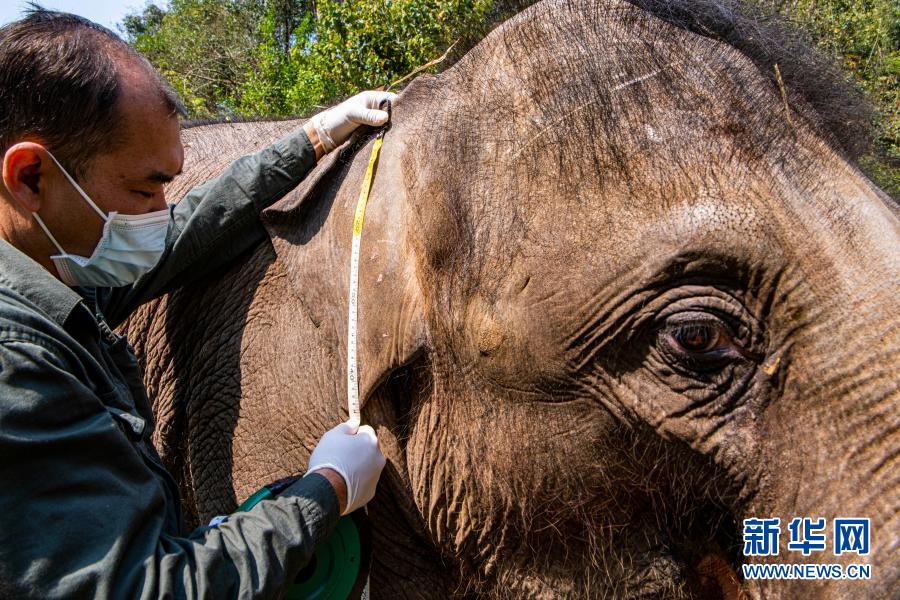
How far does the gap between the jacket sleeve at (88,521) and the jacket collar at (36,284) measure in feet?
0.56

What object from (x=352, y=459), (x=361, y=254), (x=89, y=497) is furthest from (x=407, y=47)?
(x=89, y=497)

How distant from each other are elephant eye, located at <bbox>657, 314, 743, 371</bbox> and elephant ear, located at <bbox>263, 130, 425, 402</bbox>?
782 millimetres

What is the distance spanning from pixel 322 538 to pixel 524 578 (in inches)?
30.4

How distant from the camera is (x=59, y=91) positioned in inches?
86.7

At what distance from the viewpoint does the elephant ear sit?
2.55 meters

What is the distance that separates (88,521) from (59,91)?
118 centimetres

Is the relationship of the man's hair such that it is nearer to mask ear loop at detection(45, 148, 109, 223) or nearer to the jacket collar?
mask ear loop at detection(45, 148, 109, 223)

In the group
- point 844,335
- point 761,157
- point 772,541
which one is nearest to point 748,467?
point 772,541

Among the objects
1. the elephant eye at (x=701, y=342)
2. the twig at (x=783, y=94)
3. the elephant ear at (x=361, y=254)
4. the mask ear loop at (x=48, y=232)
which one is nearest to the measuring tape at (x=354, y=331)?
the elephant ear at (x=361, y=254)

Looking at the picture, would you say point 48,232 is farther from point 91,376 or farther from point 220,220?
point 220,220

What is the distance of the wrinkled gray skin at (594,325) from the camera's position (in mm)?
2098

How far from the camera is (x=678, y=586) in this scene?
8.14ft

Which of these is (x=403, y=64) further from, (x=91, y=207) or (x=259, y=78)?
(x=91, y=207)

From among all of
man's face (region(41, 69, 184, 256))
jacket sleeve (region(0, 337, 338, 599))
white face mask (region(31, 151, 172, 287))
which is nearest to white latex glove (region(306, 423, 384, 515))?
jacket sleeve (region(0, 337, 338, 599))
